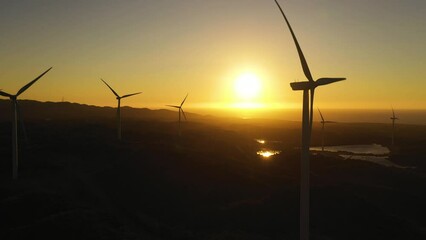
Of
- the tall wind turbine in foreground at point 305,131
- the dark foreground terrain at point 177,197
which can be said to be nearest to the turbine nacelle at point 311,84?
the tall wind turbine in foreground at point 305,131

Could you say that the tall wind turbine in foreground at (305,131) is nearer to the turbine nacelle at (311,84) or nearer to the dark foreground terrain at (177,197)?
the turbine nacelle at (311,84)

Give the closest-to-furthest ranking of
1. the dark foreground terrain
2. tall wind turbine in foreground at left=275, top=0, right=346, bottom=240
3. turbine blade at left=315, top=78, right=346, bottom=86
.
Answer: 1. tall wind turbine in foreground at left=275, top=0, right=346, bottom=240
2. turbine blade at left=315, top=78, right=346, bottom=86
3. the dark foreground terrain

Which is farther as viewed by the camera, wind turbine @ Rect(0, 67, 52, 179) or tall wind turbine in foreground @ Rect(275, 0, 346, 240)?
wind turbine @ Rect(0, 67, 52, 179)

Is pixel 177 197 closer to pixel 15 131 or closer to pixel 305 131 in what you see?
pixel 15 131

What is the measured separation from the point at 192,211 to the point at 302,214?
69.7 feet

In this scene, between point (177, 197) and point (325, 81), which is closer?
point (325, 81)

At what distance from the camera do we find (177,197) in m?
52.8

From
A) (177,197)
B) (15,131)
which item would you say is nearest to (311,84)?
(177,197)

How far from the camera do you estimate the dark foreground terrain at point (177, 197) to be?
39.2 m

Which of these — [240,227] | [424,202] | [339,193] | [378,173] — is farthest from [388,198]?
[240,227]

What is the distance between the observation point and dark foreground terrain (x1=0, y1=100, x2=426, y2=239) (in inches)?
1545

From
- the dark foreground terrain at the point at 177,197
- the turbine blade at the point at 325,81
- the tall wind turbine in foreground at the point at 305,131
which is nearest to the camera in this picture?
the tall wind turbine in foreground at the point at 305,131

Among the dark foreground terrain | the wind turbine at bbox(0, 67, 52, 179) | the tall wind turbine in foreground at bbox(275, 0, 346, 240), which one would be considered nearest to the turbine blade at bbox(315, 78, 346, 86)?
the tall wind turbine in foreground at bbox(275, 0, 346, 240)

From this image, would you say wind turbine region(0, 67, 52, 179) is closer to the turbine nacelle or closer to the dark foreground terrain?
the dark foreground terrain
